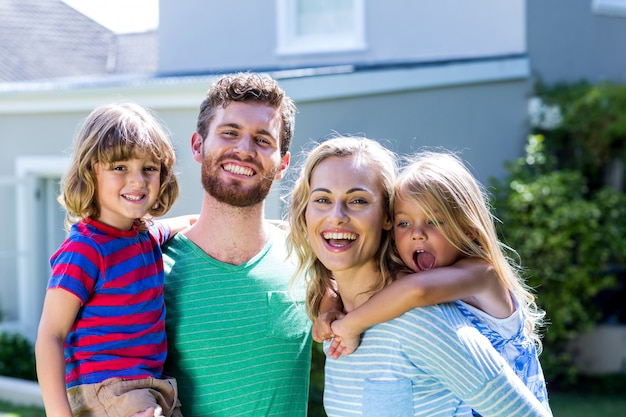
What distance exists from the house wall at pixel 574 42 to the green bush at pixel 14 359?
6372 millimetres

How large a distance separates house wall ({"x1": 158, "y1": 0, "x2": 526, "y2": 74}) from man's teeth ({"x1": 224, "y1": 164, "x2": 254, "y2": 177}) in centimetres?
700

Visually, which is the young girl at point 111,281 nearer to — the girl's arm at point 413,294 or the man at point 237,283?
the man at point 237,283

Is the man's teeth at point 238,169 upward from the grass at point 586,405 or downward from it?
upward

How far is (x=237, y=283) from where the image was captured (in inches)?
122

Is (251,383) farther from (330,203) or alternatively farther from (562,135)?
(562,135)

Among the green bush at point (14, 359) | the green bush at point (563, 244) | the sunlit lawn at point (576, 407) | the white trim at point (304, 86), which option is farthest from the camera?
the green bush at point (14, 359)

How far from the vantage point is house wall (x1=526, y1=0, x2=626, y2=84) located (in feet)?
34.5

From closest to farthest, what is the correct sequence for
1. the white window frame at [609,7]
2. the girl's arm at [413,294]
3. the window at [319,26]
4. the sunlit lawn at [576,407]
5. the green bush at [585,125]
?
1. the girl's arm at [413,294]
2. the sunlit lawn at [576,407]
3. the green bush at [585,125]
4. the window at [319,26]
5. the white window frame at [609,7]

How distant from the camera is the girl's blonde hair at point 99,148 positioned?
114 inches

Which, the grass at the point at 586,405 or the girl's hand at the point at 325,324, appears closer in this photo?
the girl's hand at the point at 325,324

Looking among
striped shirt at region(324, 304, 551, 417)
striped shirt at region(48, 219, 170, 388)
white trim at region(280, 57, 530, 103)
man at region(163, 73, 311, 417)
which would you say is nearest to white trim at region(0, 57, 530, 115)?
white trim at region(280, 57, 530, 103)

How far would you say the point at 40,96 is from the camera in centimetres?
891

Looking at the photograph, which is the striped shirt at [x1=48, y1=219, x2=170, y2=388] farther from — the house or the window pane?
the window pane

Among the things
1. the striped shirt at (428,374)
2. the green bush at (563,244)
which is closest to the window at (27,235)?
the green bush at (563,244)
